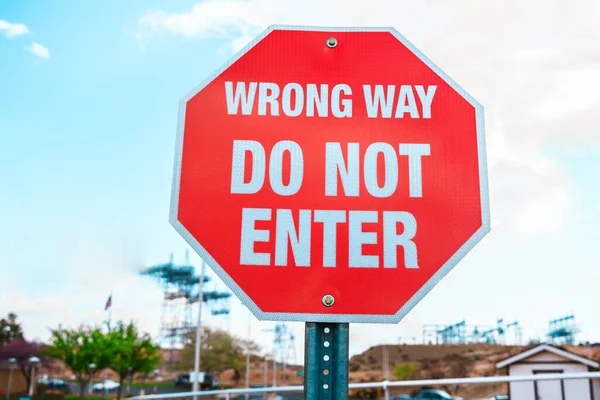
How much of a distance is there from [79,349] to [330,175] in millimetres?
40742

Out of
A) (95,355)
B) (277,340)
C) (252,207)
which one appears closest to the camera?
(252,207)

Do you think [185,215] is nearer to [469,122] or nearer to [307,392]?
[307,392]

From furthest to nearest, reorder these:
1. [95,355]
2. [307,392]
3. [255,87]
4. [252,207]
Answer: [95,355] < [255,87] < [252,207] < [307,392]

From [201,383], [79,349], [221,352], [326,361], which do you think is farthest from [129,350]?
[326,361]

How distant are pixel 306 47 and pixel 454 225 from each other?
668 mm

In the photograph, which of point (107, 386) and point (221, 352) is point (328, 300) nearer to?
point (221, 352)

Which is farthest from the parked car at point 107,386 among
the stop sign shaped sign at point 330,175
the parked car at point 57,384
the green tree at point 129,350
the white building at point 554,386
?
the stop sign shaped sign at point 330,175

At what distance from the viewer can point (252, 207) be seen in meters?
1.52

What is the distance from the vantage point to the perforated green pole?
4.60 feet

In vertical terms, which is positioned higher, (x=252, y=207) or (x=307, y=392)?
(x=252, y=207)

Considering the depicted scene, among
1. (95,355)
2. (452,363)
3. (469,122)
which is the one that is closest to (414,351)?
(452,363)

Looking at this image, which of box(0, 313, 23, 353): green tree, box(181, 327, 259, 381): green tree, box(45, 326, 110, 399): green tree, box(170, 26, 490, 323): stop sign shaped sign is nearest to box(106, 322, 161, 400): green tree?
box(45, 326, 110, 399): green tree

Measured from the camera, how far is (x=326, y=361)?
56.1 inches

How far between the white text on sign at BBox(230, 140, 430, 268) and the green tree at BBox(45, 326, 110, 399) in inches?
1578
